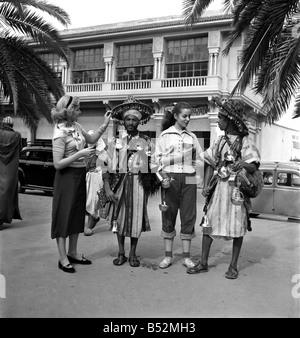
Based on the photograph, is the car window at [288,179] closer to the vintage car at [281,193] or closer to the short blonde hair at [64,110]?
the vintage car at [281,193]

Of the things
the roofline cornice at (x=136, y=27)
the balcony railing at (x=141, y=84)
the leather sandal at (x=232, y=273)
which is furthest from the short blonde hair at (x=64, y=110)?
the balcony railing at (x=141, y=84)

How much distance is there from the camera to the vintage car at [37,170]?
1137 centimetres

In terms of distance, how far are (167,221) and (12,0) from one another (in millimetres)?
5837

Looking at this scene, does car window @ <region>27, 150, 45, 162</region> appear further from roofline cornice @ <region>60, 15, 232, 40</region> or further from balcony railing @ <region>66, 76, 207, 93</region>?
balcony railing @ <region>66, 76, 207, 93</region>

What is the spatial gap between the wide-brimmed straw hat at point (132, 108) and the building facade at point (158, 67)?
466 inches

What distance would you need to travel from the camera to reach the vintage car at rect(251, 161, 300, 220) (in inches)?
328

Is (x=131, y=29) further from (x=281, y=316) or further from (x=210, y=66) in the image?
(x=281, y=316)

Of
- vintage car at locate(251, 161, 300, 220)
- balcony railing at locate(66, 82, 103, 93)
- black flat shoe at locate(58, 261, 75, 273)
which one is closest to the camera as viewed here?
black flat shoe at locate(58, 261, 75, 273)

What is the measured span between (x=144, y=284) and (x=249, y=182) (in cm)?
144

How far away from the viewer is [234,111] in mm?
3689

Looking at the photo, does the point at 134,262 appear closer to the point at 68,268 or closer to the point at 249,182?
the point at 68,268

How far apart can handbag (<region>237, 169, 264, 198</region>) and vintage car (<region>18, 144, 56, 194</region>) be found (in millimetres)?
8604

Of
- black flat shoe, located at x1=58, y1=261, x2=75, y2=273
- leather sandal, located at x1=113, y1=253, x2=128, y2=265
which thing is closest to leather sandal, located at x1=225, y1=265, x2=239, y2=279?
leather sandal, located at x1=113, y1=253, x2=128, y2=265

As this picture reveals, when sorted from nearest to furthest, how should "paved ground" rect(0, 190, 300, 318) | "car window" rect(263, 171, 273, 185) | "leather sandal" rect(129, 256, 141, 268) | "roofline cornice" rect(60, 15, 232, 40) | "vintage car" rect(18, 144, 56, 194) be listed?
"paved ground" rect(0, 190, 300, 318), "leather sandal" rect(129, 256, 141, 268), "car window" rect(263, 171, 273, 185), "vintage car" rect(18, 144, 56, 194), "roofline cornice" rect(60, 15, 232, 40)
